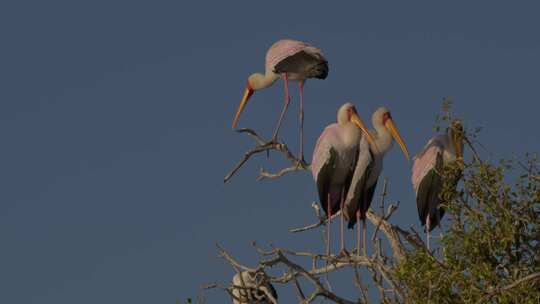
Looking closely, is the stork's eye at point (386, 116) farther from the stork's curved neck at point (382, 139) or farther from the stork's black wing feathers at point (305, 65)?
the stork's black wing feathers at point (305, 65)

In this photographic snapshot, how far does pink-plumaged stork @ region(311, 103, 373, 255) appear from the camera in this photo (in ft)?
58.1

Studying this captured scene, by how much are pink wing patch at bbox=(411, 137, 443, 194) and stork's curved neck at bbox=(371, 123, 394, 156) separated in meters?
0.40

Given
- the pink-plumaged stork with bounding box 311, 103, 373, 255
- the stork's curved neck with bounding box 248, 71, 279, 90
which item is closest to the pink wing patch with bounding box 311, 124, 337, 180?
the pink-plumaged stork with bounding box 311, 103, 373, 255

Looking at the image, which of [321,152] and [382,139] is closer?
[321,152]

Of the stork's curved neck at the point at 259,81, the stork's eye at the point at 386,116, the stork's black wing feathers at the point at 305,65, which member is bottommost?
the stork's eye at the point at 386,116

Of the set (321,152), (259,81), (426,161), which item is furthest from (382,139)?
(259,81)

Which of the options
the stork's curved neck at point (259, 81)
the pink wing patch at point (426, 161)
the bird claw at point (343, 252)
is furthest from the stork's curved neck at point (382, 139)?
the stork's curved neck at point (259, 81)

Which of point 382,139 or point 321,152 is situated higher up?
point 382,139

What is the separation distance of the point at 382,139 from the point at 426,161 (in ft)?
2.03

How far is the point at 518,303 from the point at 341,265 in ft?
A: 10.4

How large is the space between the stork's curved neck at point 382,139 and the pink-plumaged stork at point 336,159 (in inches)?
7.4

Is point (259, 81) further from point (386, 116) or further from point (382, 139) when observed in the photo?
point (382, 139)

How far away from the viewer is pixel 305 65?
19.7 meters

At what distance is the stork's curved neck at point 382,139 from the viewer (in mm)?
18219
